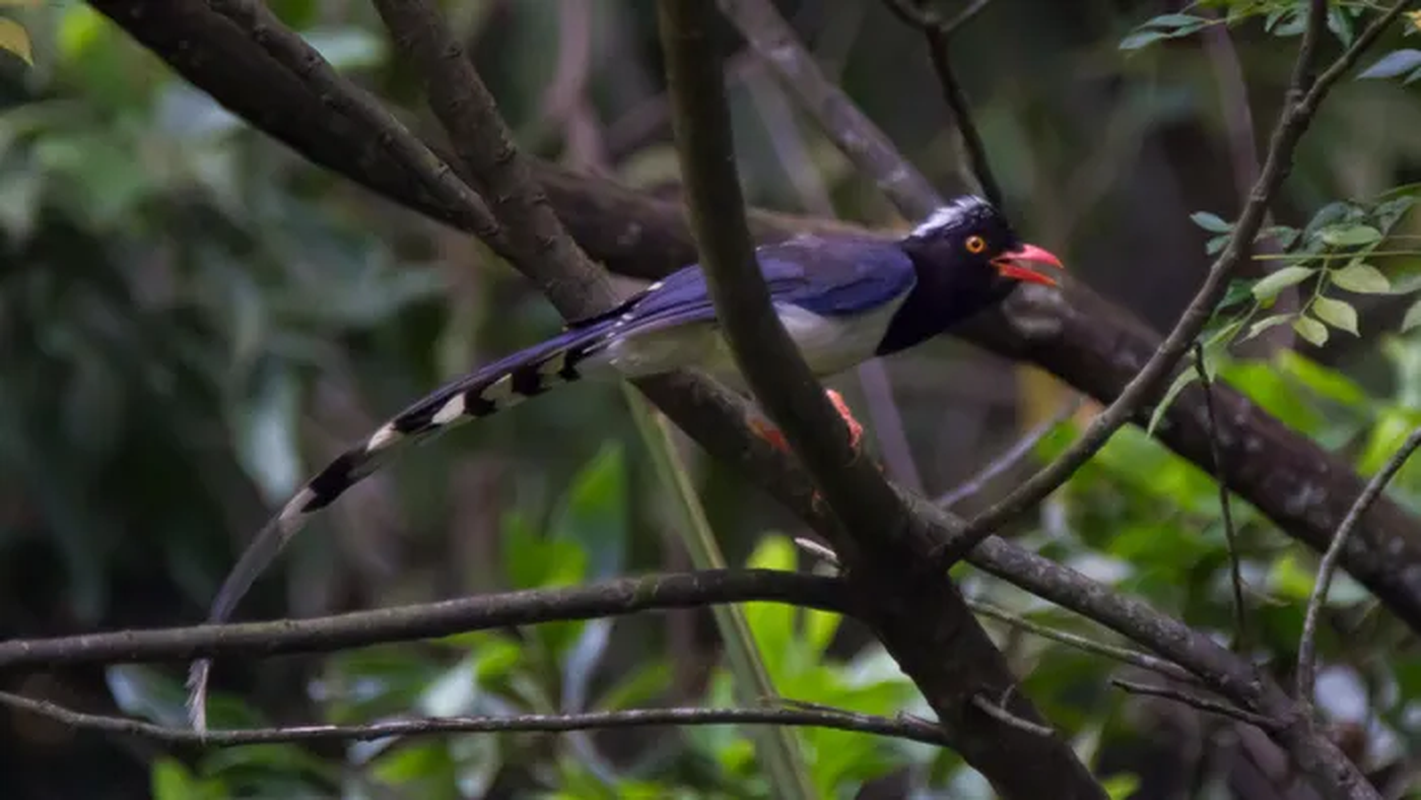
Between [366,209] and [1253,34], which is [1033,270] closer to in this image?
[1253,34]

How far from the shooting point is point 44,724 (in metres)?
4.11

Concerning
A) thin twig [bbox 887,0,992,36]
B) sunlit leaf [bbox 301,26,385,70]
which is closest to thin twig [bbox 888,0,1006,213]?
thin twig [bbox 887,0,992,36]

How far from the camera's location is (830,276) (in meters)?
2.18

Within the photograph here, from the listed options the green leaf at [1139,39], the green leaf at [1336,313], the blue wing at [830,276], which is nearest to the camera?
the green leaf at [1336,313]

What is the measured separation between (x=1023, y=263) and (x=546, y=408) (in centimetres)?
236

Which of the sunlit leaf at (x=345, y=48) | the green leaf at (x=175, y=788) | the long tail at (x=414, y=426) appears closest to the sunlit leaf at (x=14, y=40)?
the long tail at (x=414, y=426)

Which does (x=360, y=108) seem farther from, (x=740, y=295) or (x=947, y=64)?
(x=947, y=64)

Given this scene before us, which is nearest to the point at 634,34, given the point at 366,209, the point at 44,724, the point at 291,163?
the point at 366,209

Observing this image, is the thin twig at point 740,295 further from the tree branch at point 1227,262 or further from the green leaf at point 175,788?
the green leaf at point 175,788

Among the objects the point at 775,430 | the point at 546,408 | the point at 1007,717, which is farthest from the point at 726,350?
the point at 546,408

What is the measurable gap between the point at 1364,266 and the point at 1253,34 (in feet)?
7.33

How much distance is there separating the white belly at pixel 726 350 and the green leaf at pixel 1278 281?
1.49 ft

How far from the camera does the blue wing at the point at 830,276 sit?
216 cm

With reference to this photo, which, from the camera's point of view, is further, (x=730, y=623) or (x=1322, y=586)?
(x=730, y=623)
